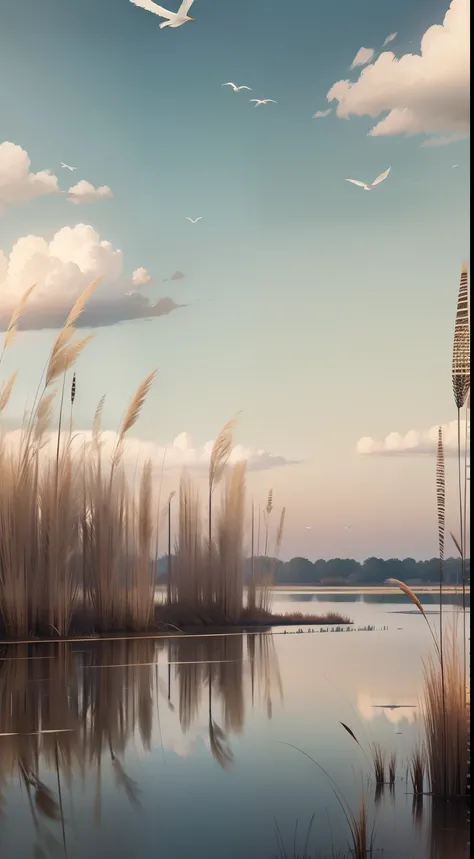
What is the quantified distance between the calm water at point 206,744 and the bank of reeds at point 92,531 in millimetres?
201

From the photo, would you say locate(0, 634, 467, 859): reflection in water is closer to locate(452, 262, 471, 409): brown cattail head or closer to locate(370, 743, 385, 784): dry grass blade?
locate(370, 743, 385, 784): dry grass blade

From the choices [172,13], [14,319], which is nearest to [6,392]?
[14,319]

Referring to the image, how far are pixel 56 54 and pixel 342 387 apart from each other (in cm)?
160

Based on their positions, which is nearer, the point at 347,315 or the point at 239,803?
the point at 239,803

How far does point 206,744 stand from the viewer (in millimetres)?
Result: 2395

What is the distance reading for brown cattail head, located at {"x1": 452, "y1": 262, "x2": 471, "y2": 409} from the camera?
197 cm

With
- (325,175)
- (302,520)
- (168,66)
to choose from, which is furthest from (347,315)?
(168,66)

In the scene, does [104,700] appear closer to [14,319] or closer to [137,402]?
[137,402]

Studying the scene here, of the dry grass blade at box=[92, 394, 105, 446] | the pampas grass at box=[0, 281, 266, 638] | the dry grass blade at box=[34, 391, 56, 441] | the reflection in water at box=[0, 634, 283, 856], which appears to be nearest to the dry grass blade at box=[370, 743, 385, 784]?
the reflection in water at box=[0, 634, 283, 856]

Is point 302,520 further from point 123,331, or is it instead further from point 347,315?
point 123,331

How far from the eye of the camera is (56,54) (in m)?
3.28

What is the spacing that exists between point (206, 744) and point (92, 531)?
1384 mm

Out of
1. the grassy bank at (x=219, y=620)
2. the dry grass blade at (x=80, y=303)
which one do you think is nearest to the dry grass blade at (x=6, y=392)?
the dry grass blade at (x=80, y=303)

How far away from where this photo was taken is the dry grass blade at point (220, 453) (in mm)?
3328
